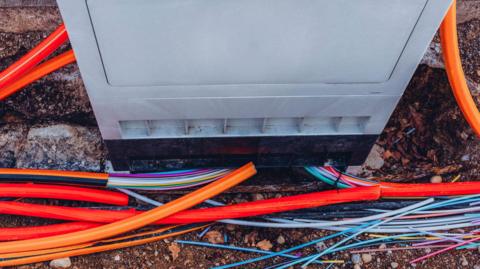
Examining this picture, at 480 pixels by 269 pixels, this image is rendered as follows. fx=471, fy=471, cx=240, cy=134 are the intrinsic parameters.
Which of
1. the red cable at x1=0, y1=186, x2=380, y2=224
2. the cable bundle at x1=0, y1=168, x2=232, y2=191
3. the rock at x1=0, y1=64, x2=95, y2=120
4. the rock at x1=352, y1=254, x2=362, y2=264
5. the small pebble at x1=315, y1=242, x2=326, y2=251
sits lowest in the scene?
the rock at x1=352, y1=254, x2=362, y2=264

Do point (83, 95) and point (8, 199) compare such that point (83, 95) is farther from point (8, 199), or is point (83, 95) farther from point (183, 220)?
point (183, 220)

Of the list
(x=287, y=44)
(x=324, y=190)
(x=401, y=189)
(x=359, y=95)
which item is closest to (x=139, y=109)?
(x=287, y=44)

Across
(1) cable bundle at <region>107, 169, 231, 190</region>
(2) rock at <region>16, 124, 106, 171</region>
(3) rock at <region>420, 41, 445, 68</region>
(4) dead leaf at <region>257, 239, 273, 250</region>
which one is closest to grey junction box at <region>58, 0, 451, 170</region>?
(1) cable bundle at <region>107, 169, 231, 190</region>

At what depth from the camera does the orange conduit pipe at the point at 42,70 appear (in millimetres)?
1270

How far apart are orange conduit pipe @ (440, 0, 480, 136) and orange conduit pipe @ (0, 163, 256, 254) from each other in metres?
0.58

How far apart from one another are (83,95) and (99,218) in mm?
414

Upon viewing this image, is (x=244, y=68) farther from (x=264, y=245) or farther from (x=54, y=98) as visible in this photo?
(x=54, y=98)

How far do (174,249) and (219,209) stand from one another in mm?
180

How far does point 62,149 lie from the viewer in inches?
57.9

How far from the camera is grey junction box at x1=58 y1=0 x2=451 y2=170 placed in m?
0.92

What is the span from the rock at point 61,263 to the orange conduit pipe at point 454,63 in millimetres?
1152

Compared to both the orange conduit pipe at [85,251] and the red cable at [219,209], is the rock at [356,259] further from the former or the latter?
the orange conduit pipe at [85,251]

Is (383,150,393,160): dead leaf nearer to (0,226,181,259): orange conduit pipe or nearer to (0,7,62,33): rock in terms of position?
(0,226,181,259): orange conduit pipe

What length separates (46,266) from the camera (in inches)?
52.7
